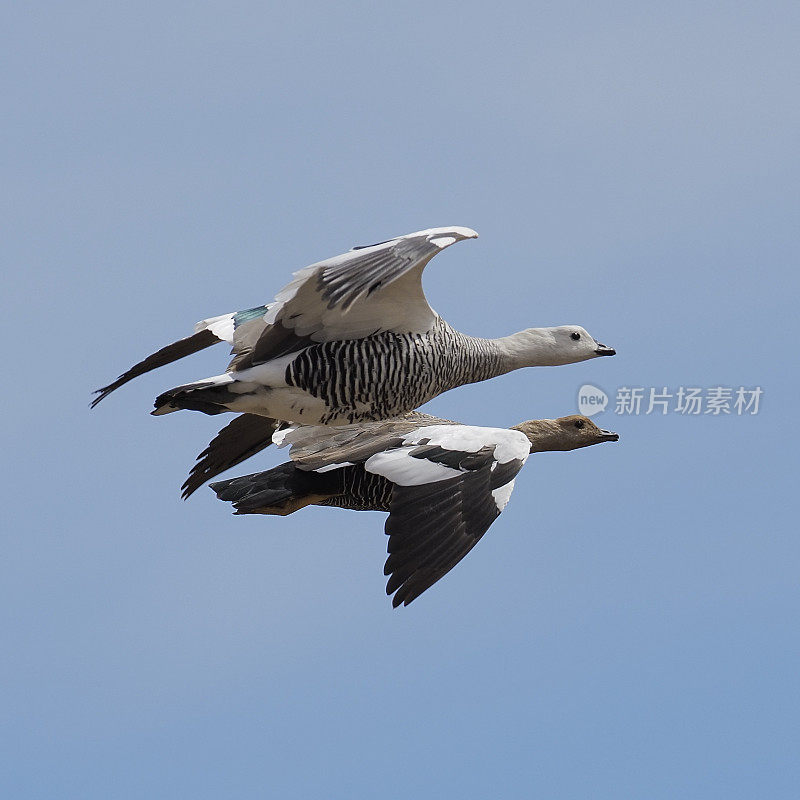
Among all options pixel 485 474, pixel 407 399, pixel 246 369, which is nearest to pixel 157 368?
pixel 246 369

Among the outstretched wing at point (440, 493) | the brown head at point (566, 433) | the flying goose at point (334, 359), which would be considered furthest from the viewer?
the brown head at point (566, 433)

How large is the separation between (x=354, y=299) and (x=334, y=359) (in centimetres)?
158

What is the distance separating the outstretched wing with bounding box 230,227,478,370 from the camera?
1286 centimetres

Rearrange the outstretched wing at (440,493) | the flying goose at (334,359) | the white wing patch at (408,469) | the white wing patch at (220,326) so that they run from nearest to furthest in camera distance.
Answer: the outstretched wing at (440,493)
the white wing patch at (408,469)
the flying goose at (334,359)
the white wing patch at (220,326)

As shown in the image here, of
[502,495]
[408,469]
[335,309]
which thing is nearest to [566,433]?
[335,309]

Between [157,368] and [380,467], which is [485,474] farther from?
[157,368]

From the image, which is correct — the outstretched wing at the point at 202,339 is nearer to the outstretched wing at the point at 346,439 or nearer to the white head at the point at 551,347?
the outstretched wing at the point at 346,439

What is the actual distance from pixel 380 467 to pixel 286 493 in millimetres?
1520

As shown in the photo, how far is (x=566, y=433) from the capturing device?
15.4 m

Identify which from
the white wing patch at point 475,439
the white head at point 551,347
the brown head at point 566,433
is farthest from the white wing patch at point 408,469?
the brown head at point 566,433

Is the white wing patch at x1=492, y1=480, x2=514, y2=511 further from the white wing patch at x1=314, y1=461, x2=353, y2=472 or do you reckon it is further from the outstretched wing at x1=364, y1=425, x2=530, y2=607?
the white wing patch at x1=314, y1=461, x2=353, y2=472

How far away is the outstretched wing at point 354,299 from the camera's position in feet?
42.2

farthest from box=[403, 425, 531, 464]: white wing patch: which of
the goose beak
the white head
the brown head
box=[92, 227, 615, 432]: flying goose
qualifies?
the goose beak

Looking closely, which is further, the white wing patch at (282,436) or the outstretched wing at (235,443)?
the outstretched wing at (235,443)
